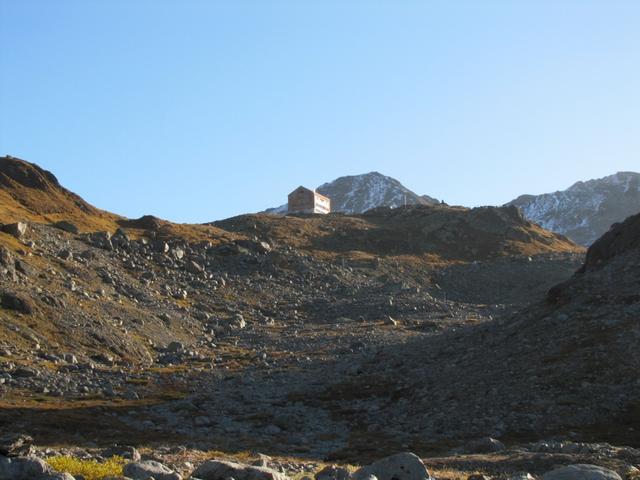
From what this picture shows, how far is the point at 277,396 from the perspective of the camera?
39000 millimetres

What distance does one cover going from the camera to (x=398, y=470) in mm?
16281

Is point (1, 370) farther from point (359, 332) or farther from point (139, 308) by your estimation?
point (359, 332)

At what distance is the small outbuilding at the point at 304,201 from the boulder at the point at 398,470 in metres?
142

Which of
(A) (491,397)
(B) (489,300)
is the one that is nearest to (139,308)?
(A) (491,397)

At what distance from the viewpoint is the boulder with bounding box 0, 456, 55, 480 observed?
1298 centimetres

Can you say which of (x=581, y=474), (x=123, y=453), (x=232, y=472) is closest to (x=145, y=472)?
(x=232, y=472)

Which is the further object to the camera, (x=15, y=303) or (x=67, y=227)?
(x=67, y=227)

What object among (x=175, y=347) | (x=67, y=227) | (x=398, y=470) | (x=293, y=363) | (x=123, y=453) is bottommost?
(x=293, y=363)

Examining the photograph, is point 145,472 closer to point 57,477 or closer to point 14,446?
point 57,477

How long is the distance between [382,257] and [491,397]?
241 feet

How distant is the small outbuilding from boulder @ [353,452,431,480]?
14157 cm

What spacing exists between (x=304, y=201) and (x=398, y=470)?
144656 millimetres

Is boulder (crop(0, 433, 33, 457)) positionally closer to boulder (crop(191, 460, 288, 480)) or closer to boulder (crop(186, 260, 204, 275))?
boulder (crop(191, 460, 288, 480))

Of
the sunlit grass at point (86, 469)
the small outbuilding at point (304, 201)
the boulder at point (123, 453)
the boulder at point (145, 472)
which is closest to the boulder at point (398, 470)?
the boulder at point (145, 472)
